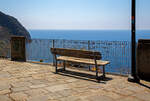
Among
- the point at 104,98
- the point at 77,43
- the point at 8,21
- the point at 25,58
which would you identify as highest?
the point at 8,21

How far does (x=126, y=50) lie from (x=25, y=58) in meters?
5.96

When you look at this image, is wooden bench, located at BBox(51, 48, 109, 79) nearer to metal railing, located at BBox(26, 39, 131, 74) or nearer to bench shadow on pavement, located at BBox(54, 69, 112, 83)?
bench shadow on pavement, located at BBox(54, 69, 112, 83)

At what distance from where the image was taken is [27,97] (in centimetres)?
490

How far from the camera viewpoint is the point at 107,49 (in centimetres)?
784

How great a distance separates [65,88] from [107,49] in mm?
2916

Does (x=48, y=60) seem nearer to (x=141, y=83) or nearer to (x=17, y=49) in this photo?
(x=17, y=49)

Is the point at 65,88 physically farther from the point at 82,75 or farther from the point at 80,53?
the point at 82,75

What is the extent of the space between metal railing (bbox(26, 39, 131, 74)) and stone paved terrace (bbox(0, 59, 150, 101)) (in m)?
0.88

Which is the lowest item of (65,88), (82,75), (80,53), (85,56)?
(65,88)

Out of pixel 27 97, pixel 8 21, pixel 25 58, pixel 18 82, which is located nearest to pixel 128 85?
pixel 27 97

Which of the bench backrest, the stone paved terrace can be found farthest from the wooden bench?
the stone paved terrace

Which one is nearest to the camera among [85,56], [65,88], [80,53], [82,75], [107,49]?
[65,88]

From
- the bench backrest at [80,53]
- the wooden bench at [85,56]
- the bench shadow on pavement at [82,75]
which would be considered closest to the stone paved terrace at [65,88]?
the bench shadow on pavement at [82,75]

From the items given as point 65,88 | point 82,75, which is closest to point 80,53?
point 82,75
